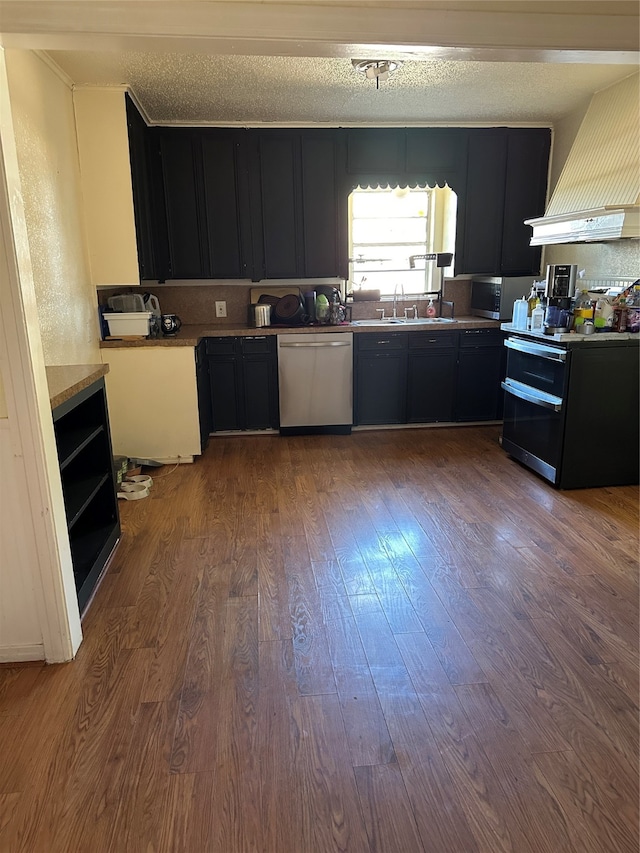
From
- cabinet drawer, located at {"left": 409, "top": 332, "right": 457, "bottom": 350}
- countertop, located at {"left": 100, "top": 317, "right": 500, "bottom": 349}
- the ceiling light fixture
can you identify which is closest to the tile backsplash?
countertop, located at {"left": 100, "top": 317, "right": 500, "bottom": 349}

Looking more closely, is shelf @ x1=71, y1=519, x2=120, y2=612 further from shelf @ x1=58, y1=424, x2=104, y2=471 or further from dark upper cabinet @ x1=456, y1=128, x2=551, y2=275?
dark upper cabinet @ x1=456, y1=128, x2=551, y2=275

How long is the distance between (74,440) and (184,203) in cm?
276

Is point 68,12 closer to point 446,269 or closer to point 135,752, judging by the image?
point 135,752

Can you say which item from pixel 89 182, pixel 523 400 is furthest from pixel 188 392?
pixel 523 400

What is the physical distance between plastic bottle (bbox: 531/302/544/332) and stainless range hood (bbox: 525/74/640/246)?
1.70 feet

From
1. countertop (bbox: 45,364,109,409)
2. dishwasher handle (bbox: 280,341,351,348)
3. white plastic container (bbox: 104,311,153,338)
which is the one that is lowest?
dishwasher handle (bbox: 280,341,351,348)

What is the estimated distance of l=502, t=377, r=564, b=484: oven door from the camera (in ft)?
11.6

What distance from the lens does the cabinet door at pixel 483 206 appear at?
15.8 ft

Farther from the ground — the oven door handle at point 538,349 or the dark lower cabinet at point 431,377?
the oven door handle at point 538,349

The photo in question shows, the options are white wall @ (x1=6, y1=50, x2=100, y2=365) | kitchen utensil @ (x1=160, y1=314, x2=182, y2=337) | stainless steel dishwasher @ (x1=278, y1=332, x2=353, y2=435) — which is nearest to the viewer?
white wall @ (x1=6, y1=50, x2=100, y2=365)

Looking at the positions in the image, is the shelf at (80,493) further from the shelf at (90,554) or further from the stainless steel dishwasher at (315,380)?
the stainless steel dishwasher at (315,380)

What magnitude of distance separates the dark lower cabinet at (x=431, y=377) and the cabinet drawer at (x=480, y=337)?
85 millimetres

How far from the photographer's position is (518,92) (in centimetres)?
399

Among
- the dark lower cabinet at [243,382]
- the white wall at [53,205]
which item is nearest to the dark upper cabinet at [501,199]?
the dark lower cabinet at [243,382]
